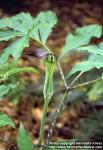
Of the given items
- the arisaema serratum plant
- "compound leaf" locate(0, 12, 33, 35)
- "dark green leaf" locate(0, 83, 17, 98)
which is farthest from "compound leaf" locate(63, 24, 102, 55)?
"dark green leaf" locate(0, 83, 17, 98)

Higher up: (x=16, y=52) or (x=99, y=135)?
(x=16, y=52)

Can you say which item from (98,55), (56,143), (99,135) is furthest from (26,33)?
(99,135)

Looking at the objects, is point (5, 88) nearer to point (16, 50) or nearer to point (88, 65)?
point (16, 50)

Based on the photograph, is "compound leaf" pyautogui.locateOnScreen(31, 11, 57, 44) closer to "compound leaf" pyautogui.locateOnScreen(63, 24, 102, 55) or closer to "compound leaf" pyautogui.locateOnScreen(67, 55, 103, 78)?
"compound leaf" pyautogui.locateOnScreen(63, 24, 102, 55)

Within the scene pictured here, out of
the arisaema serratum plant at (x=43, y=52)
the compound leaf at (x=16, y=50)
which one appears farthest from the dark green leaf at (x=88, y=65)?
the compound leaf at (x=16, y=50)

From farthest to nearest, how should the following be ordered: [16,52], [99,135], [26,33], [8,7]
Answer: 1. [8,7]
2. [99,135]
3. [26,33]
4. [16,52]

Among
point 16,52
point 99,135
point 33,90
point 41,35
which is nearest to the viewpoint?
point 16,52

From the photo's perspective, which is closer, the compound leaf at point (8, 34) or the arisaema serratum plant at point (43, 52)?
the arisaema serratum plant at point (43, 52)

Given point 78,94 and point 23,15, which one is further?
point 78,94

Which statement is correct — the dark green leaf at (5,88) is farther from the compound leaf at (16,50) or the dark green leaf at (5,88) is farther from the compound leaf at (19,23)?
the compound leaf at (19,23)

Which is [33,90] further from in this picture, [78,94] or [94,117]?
[94,117]

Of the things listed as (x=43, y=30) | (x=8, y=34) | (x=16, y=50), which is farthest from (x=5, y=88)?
(x=43, y=30)
